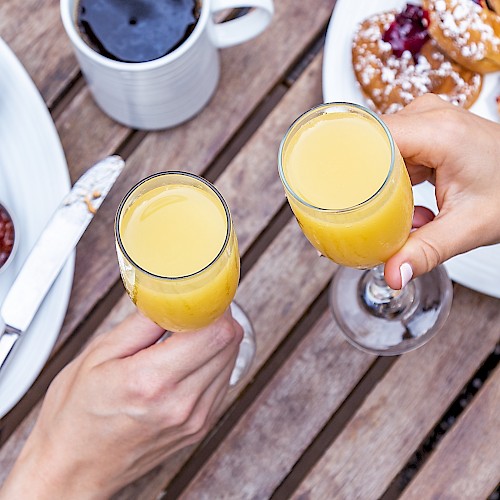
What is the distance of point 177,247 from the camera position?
843mm

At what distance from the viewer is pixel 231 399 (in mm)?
1096

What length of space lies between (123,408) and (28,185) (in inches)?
13.5

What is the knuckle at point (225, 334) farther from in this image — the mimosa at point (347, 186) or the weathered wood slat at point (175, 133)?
the weathered wood slat at point (175, 133)

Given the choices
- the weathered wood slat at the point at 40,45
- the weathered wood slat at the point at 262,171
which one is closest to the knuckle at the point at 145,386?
the weathered wood slat at the point at 262,171

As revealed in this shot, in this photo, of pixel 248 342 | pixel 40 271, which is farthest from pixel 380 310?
pixel 40 271

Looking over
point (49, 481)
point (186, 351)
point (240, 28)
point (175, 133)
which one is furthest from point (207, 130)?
point (49, 481)

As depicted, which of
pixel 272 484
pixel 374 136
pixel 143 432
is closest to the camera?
pixel 374 136

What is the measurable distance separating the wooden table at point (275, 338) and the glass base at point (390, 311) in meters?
0.01

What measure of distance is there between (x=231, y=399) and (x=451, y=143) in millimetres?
450

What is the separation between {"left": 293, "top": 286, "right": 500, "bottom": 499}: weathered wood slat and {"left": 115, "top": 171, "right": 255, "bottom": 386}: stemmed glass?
12.5 inches

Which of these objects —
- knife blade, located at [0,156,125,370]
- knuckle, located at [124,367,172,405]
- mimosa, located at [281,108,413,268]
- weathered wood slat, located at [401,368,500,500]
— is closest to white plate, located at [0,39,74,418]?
knife blade, located at [0,156,125,370]

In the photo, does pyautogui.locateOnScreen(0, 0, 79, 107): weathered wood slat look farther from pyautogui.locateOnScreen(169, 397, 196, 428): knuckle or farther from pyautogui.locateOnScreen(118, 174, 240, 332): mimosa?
pyautogui.locateOnScreen(169, 397, 196, 428): knuckle

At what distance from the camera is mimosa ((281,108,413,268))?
79 cm

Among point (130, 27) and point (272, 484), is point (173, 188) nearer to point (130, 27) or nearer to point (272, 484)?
point (130, 27)
